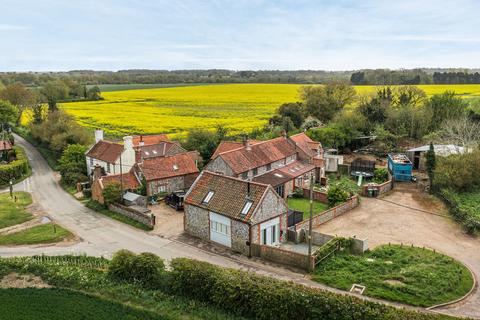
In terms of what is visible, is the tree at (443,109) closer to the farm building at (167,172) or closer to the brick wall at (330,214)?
the brick wall at (330,214)

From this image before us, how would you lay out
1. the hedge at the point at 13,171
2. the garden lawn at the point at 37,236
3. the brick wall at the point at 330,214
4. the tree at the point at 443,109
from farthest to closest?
1. the tree at the point at 443,109
2. the hedge at the point at 13,171
3. the brick wall at the point at 330,214
4. the garden lawn at the point at 37,236

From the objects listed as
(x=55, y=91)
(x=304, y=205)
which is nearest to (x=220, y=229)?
(x=304, y=205)

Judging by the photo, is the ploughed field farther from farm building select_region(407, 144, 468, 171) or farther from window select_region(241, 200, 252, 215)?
window select_region(241, 200, 252, 215)

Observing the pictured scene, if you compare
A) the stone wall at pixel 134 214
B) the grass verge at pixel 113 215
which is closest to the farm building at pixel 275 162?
the stone wall at pixel 134 214

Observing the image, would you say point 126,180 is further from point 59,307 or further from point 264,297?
point 264,297

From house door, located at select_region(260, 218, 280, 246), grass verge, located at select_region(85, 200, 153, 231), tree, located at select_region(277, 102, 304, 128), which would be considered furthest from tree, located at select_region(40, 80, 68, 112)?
house door, located at select_region(260, 218, 280, 246)

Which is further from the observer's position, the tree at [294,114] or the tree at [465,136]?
the tree at [294,114]

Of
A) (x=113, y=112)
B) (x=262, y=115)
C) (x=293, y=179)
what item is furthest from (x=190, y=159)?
(x=113, y=112)
